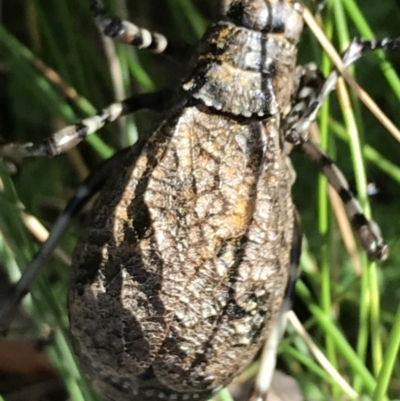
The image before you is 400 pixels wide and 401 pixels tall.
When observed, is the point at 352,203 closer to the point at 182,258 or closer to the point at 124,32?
the point at 182,258

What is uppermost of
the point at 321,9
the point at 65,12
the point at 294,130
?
the point at 65,12

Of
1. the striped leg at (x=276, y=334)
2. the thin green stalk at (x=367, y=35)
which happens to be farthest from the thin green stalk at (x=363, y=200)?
A: the striped leg at (x=276, y=334)

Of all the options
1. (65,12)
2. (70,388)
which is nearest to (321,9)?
(65,12)

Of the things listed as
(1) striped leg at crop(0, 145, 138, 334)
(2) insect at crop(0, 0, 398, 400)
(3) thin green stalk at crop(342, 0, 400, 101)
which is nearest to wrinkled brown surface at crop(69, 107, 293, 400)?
(2) insect at crop(0, 0, 398, 400)

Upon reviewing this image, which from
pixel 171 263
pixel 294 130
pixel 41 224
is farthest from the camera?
pixel 41 224

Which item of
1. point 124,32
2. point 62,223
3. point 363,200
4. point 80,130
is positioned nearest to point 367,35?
point 363,200

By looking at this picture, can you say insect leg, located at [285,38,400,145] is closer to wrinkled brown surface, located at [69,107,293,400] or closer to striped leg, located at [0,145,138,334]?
wrinkled brown surface, located at [69,107,293,400]

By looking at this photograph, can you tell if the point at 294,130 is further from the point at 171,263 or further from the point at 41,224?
the point at 41,224
